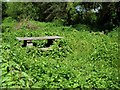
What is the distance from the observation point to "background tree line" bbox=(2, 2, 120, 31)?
19.4 m

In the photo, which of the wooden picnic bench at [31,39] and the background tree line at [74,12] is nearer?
the wooden picnic bench at [31,39]

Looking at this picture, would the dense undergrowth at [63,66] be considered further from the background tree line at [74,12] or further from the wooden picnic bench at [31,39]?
the background tree line at [74,12]

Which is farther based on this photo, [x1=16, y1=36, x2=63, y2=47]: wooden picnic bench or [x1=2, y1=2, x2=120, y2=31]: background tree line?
[x1=2, y1=2, x2=120, y2=31]: background tree line

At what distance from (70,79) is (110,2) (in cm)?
1277

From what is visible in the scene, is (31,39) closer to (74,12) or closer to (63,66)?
(63,66)

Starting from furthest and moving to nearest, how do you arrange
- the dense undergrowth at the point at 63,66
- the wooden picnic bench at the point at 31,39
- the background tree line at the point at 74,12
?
the background tree line at the point at 74,12
the wooden picnic bench at the point at 31,39
the dense undergrowth at the point at 63,66

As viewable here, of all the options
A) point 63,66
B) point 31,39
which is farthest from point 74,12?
point 63,66

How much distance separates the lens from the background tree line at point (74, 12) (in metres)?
19.4

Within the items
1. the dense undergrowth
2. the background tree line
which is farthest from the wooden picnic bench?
the background tree line

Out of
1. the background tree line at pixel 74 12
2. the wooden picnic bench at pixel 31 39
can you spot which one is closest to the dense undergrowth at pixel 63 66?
the wooden picnic bench at pixel 31 39

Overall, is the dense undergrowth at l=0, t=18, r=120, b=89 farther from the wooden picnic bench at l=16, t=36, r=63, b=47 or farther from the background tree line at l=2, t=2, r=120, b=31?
the background tree line at l=2, t=2, r=120, b=31

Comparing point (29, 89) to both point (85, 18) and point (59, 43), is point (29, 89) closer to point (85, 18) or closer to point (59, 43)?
point (59, 43)

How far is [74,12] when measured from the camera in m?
21.5

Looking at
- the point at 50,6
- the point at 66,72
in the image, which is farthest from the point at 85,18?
the point at 66,72
